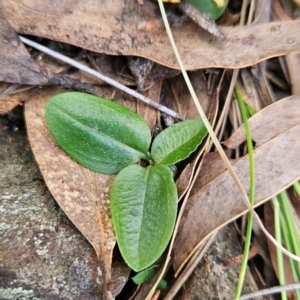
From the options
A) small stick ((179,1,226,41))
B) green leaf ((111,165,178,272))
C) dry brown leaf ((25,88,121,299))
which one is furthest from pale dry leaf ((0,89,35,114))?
small stick ((179,1,226,41))

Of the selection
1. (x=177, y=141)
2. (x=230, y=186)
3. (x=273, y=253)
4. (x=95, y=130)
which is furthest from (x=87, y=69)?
(x=273, y=253)

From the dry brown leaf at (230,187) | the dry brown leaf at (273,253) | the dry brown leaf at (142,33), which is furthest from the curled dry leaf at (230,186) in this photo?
the dry brown leaf at (142,33)

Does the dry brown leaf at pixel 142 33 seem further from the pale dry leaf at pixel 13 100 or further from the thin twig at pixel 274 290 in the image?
the thin twig at pixel 274 290

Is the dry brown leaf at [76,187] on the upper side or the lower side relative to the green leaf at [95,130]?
lower

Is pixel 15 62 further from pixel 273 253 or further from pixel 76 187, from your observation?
pixel 273 253

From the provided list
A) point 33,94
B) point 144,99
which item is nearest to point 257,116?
point 144,99

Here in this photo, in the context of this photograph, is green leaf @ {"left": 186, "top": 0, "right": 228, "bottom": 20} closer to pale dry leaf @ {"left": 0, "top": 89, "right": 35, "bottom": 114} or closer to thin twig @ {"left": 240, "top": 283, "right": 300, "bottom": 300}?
pale dry leaf @ {"left": 0, "top": 89, "right": 35, "bottom": 114}
